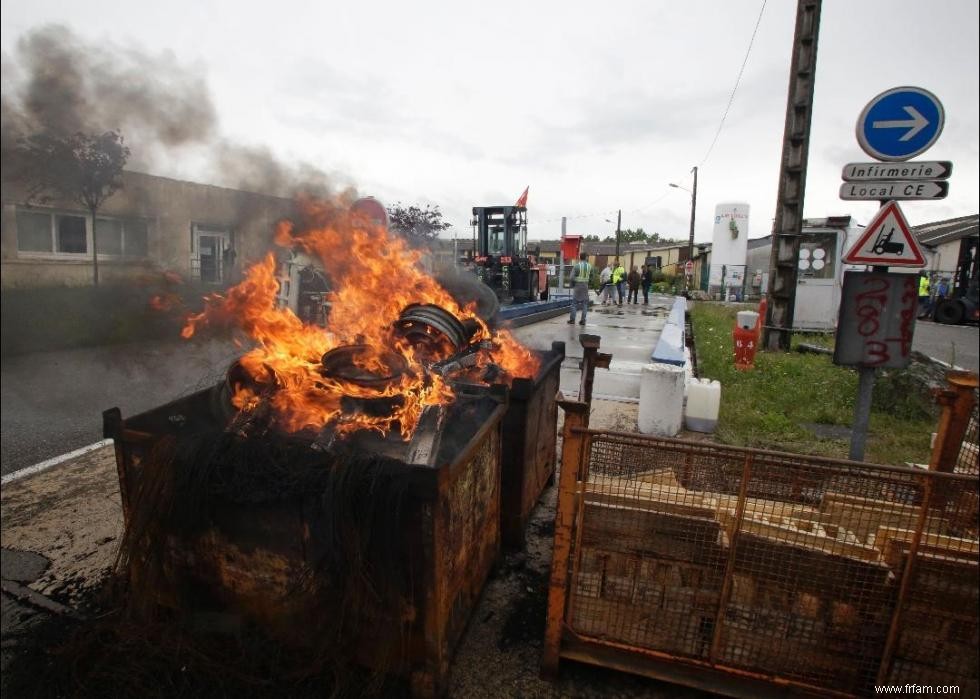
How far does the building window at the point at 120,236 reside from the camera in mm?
9039

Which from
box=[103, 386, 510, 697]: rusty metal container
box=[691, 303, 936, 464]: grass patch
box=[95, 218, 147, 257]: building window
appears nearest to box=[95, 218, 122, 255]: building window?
box=[95, 218, 147, 257]: building window

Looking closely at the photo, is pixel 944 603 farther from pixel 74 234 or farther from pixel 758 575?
pixel 74 234

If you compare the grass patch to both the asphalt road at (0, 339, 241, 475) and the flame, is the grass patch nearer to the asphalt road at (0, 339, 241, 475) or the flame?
the flame

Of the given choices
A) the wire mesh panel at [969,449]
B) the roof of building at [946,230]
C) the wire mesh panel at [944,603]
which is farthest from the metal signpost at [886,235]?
the roof of building at [946,230]

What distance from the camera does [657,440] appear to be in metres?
2.54

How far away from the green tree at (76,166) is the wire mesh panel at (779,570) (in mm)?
6026

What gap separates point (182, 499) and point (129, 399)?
593 centimetres

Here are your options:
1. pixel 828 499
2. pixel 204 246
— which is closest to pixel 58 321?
pixel 204 246

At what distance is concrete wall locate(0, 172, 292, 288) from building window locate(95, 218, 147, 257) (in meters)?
0.13

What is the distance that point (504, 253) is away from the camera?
19.3 m

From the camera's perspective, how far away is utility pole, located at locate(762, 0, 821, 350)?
10508 mm

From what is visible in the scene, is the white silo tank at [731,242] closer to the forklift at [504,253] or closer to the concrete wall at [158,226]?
the forklift at [504,253]

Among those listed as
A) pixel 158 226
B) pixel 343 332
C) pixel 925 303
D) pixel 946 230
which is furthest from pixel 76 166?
pixel 946 230

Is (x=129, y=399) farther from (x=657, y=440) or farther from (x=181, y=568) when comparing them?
(x=657, y=440)
